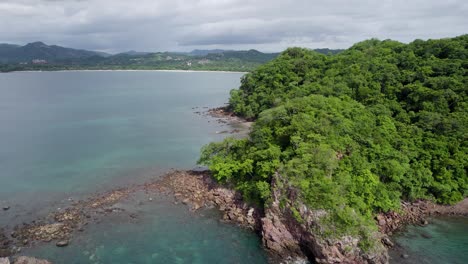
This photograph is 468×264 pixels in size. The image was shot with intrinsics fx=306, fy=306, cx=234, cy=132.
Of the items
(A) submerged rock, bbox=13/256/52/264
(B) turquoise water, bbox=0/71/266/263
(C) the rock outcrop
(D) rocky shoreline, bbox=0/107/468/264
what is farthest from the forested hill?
(A) submerged rock, bbox=13/256/52/264

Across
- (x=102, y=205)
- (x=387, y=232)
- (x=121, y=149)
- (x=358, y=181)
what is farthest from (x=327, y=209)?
(x=121, y=149)

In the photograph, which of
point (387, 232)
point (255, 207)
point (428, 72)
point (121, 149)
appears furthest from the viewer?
point (121, 149)

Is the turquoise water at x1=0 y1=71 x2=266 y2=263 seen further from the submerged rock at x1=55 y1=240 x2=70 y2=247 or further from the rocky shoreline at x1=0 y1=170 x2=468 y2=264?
the rocky shoreline at x1=0 y1=170 x2=468 y2=264

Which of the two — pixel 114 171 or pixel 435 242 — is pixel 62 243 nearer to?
pixel 114 171

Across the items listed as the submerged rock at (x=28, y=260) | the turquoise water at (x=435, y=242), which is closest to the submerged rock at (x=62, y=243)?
the submerged rock at (x=28, y=260)

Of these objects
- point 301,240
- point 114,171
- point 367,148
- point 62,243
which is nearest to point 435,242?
point 367,148

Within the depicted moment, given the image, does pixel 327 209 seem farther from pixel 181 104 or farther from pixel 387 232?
pixel 181 104
